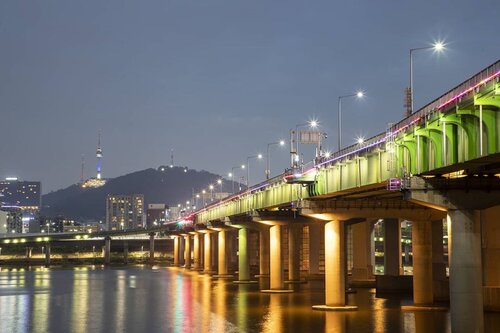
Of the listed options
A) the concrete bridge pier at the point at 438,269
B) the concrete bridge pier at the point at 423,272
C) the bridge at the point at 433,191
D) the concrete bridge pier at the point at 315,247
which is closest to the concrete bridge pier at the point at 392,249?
the bridge at the point at 433,191

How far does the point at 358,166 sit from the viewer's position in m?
51.5

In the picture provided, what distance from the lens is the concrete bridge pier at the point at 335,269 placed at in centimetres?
6544

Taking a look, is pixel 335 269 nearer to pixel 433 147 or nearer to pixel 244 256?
pixel 433 147

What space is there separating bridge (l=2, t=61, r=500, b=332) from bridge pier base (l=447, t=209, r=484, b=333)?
5cm

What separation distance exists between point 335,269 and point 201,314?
42.0 feet

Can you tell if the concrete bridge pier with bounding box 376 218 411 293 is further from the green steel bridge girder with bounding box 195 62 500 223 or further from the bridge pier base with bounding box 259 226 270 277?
the bridge pier base with bounding box 259 226 270 277

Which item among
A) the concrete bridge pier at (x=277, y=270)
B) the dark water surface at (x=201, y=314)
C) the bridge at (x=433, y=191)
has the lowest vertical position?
the dark water surface at (x=201, y=314)

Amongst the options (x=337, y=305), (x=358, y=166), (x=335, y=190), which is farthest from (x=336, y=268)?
(x=358, y=166)

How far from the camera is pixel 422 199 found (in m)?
43.6

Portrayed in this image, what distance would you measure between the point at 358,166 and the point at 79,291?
5104 centimetres

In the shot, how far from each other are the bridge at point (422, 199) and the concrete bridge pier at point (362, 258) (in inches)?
5.4

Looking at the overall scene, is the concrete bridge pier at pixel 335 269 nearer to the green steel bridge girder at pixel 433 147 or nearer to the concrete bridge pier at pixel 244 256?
the green steel bridge girder at pixel 433 147

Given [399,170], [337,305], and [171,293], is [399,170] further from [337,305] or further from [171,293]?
[171,293]

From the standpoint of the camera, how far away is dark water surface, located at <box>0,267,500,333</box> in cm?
5053
